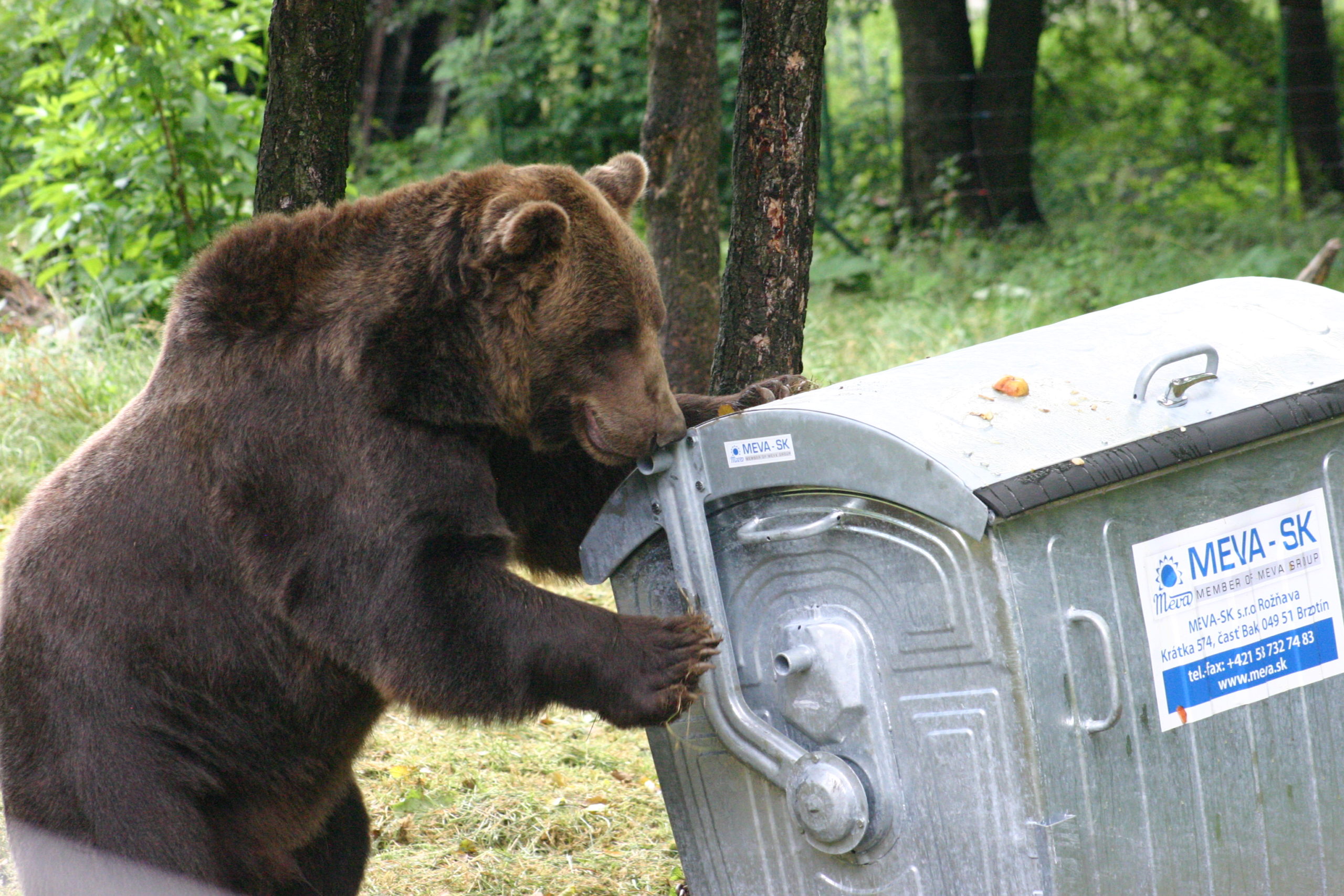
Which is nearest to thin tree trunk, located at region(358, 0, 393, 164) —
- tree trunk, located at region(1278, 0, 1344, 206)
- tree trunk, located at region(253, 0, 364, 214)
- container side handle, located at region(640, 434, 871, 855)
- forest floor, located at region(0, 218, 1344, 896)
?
forest floor, located at region(0, 218, 1344, 896)

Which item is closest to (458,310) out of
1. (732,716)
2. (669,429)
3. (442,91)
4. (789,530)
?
(669,429)

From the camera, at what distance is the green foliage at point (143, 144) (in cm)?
738

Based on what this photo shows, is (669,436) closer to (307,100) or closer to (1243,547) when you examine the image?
(1243,547)

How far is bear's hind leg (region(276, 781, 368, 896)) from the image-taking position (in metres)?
3.36

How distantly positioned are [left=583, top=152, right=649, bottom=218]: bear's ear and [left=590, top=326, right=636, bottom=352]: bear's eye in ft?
1.74

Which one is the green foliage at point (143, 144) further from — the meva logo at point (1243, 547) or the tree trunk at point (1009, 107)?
the tree trunk at point (1009, 107)

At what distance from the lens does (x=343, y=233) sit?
2.94 m

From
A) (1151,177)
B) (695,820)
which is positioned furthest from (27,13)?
(1151,177)

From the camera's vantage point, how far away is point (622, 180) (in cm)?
340

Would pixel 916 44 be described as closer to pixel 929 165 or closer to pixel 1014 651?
pixel 929 165

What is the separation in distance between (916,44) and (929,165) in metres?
1.31

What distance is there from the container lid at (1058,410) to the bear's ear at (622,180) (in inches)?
36.7

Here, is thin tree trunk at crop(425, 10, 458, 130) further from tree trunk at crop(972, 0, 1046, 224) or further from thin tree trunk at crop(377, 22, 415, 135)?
tree trunk at crop(972, 0, 1046, 224)

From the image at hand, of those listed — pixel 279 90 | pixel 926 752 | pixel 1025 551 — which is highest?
pixel 279 90
